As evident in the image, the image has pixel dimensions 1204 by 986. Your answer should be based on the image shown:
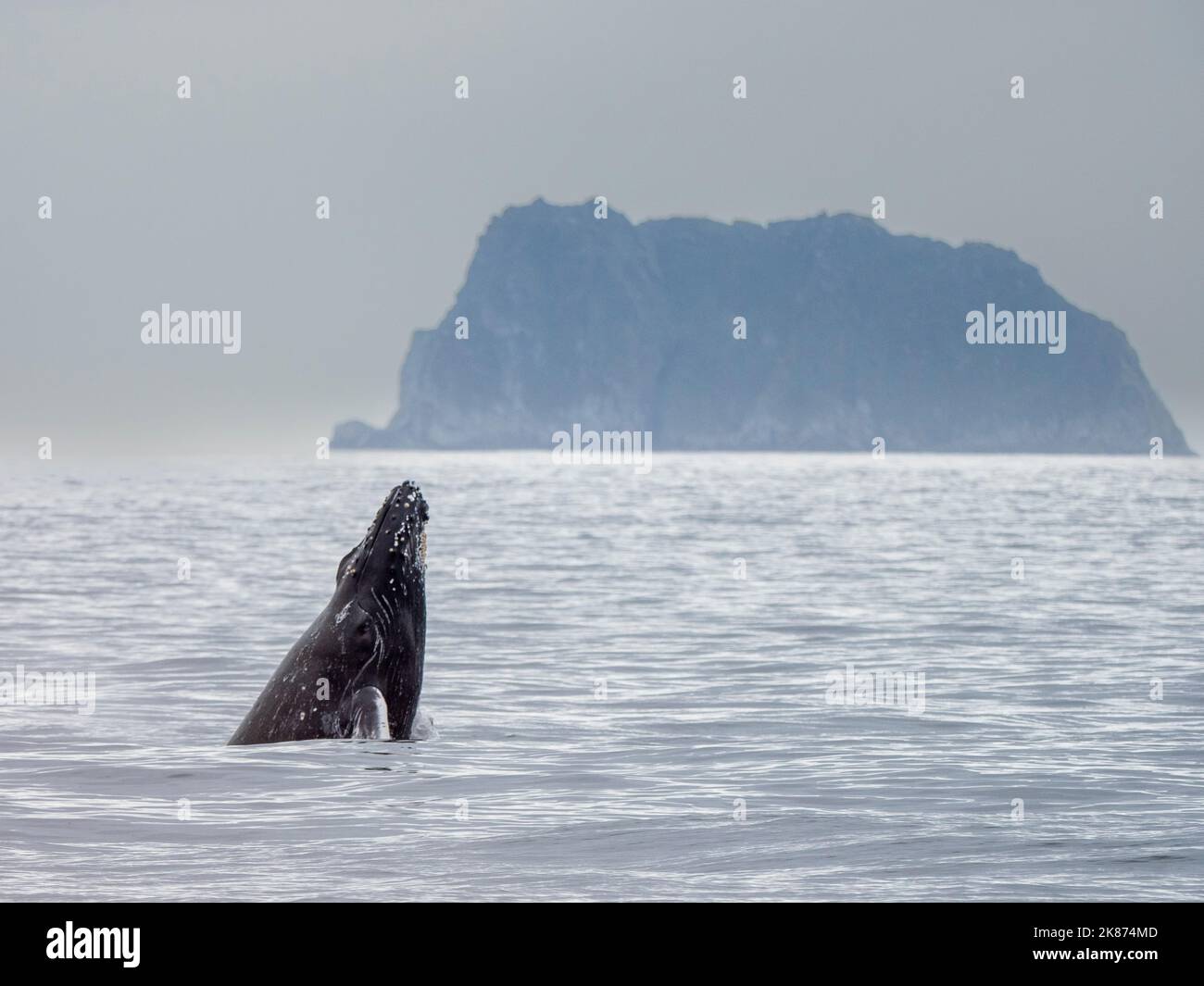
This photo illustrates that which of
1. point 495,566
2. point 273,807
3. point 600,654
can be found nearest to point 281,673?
point 273,807

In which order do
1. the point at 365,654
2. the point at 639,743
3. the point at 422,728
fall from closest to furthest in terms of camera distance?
the point at 365,654 < the point at 422,728 < the point at 639,743

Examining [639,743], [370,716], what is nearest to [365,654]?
[370,716]

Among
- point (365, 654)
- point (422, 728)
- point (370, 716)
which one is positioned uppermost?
point (365, 654)

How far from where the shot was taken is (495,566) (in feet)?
Answer: 122

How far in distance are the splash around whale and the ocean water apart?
269 mm

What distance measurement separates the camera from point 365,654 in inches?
481

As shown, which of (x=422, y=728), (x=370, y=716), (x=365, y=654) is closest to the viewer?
(x=370, y=716)

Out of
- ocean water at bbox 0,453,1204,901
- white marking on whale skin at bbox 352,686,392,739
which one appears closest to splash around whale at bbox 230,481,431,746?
white marking on whale skin at bbox 352,686,392,739

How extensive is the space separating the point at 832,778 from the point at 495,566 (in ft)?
82.2

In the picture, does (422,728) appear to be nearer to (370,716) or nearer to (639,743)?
(370,716)

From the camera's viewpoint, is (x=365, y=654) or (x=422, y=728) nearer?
(x=365, y=654)

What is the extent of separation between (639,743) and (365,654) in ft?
9.17

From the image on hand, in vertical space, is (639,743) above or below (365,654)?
below
